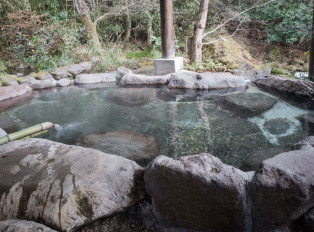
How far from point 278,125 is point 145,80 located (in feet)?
12.5

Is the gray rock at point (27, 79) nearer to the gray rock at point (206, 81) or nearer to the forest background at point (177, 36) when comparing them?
the forest background at point (177, 36)

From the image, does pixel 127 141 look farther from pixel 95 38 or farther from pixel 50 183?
pixel 95 38

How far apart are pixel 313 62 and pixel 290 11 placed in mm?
5128

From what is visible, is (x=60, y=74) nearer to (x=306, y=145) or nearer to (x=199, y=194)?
(x=199, y=194)

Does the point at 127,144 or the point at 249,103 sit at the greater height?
the point at 249,103

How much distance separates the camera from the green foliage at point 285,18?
29.8ft

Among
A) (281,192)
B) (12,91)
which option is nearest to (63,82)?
(12,91)

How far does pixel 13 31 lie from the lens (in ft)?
30.8

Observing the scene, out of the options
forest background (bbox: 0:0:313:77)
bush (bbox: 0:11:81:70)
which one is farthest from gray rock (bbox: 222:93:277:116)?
bush (bbox: 0:11:81:70)

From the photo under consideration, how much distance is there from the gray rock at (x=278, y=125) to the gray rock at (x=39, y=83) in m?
6.25

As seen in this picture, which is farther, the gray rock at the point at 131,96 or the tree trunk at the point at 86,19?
the tree trunk at the point at 86,19

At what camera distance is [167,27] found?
680 cm

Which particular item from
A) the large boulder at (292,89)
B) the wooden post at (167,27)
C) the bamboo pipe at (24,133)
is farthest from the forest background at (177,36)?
the bamboo pipe at (24,133)

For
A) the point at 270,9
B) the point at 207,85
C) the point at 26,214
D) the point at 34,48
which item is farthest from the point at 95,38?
the point at 26,214
